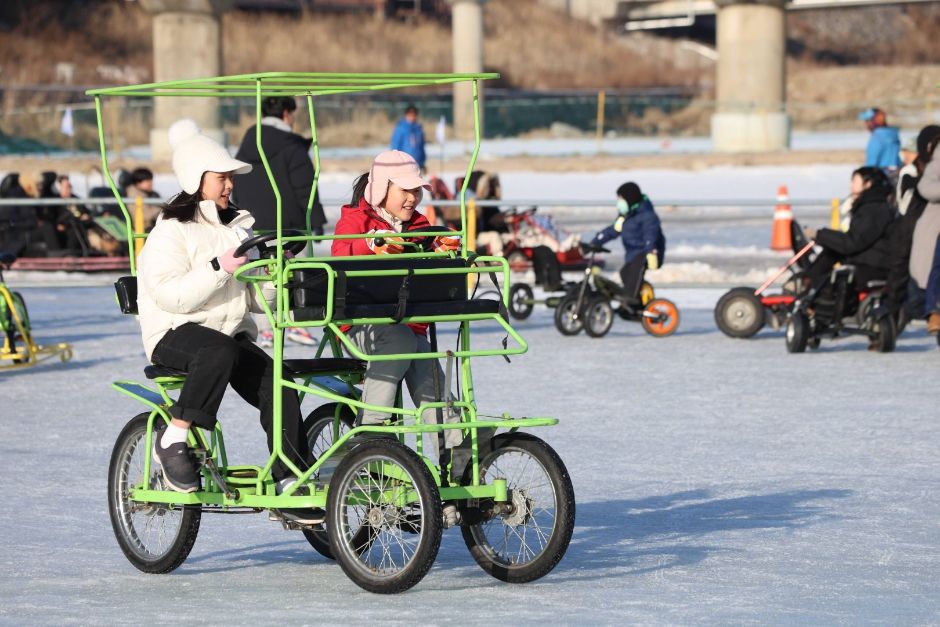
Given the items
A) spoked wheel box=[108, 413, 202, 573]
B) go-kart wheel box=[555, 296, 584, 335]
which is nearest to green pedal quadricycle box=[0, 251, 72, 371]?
go-kart wheel box=[555, 296, 584, 335]

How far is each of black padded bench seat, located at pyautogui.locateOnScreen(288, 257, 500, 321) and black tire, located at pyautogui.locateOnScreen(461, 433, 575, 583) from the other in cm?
49

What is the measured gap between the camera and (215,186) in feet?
20.9

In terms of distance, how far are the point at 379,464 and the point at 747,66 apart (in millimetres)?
38613

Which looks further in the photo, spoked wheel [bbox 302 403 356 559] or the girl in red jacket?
spoked wheel [bbox 302 403 356 559]

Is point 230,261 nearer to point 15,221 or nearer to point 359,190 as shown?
point 359,190

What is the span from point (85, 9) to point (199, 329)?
64237 millimetres

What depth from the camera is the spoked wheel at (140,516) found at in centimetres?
646

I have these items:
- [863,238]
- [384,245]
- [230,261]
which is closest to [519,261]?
[863,238]

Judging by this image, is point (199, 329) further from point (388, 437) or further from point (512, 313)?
point (512, 313)

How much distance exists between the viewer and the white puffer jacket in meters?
6.17

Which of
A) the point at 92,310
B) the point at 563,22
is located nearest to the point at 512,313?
the point at 92,310

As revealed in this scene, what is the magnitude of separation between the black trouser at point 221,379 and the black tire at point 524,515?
0.62 meters

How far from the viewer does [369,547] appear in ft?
20.3

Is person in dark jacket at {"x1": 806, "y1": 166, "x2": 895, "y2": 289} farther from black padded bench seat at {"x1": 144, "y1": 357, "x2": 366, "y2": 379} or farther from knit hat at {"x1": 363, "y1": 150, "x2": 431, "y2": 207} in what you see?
black padded bench seat at {"x1": 144, "y1": 357, "x2": 366, "y2": 379}
